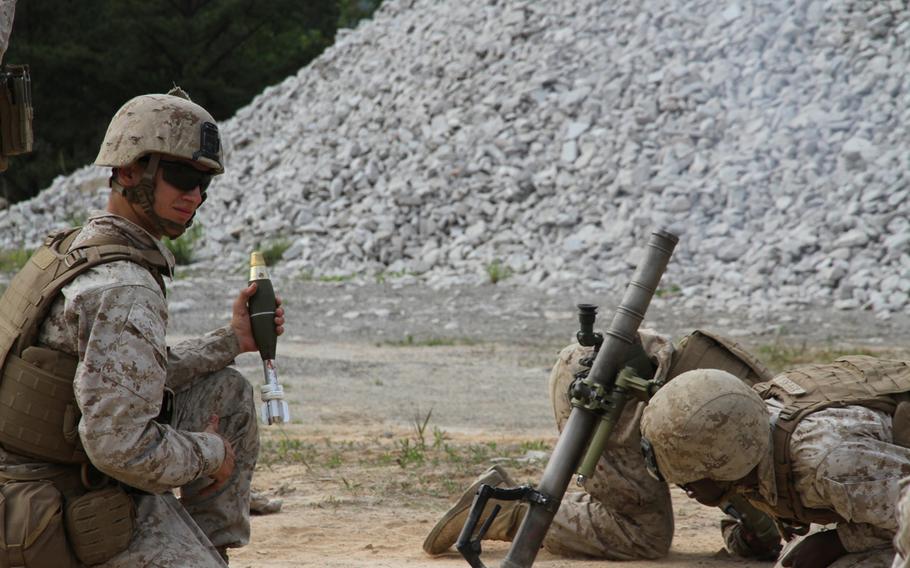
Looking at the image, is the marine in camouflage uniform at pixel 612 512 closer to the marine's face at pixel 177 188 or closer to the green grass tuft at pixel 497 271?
the marine's face at pixel 177 188

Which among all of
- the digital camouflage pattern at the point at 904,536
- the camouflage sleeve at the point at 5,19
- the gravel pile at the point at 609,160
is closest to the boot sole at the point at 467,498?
the camouflage sleeve at the point at 5,19

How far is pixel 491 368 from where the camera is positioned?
10.2 m

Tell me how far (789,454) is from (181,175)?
1855 millimetres

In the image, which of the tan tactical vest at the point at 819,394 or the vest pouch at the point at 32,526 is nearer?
the vest pouch at the point at 32,526

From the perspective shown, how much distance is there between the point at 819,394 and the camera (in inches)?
155

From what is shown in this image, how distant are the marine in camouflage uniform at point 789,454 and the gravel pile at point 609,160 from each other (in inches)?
347

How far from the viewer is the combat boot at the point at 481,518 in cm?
470

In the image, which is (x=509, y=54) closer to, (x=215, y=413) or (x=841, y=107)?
(x=841, y=107)

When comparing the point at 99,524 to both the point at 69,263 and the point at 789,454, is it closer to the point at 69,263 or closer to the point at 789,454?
the point at 69,263

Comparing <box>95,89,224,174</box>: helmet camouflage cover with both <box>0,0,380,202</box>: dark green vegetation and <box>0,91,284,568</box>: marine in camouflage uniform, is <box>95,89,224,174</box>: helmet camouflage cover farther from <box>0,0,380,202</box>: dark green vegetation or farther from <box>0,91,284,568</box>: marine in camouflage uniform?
<box>0,0,380,202</box>: dark green vegetation

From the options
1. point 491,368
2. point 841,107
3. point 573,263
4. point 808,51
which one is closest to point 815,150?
point 841,107

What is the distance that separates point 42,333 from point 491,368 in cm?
685

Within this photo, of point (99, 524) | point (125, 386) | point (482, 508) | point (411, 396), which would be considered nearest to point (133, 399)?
point (125, 386)


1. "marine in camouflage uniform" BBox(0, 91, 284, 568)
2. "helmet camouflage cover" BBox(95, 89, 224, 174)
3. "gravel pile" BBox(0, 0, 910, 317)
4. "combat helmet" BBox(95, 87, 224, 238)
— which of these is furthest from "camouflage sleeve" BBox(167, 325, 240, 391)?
"gravel pile" BBox(0, 0, 910, 317)
